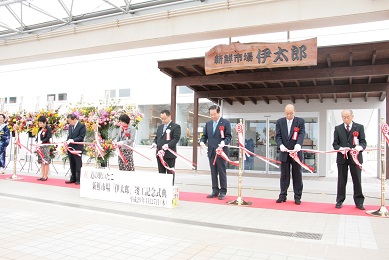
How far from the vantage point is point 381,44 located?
21.0 feet

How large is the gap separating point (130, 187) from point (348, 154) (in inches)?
123

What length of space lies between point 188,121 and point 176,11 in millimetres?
5115

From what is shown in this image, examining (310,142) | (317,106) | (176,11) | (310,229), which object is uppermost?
(176,11)

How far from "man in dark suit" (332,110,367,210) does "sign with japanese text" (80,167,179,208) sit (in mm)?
2326

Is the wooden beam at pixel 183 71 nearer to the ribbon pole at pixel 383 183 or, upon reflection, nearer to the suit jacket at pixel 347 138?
the suit jacket at pixel 347 138

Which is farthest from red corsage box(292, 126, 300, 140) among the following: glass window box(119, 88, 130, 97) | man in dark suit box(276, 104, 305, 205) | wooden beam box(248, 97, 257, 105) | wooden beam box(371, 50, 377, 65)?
glass window box(119, 88, 130, 97)

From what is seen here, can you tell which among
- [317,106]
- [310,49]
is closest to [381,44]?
[310,49]

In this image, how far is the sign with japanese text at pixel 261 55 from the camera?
6695 millimetres

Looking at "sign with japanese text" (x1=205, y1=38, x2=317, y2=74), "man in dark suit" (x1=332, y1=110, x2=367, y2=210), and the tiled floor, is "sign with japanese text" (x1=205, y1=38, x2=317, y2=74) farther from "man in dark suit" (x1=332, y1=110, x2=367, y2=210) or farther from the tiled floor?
the tiled floor

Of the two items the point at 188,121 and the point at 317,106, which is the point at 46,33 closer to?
the point at 188,121

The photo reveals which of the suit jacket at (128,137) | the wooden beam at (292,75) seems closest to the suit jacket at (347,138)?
the wooden beam at (292,75)

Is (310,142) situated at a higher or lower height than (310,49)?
lower

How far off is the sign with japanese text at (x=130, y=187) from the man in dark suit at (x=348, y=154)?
7.63 ft

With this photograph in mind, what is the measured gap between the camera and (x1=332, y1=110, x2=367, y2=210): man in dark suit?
15.2 ft
